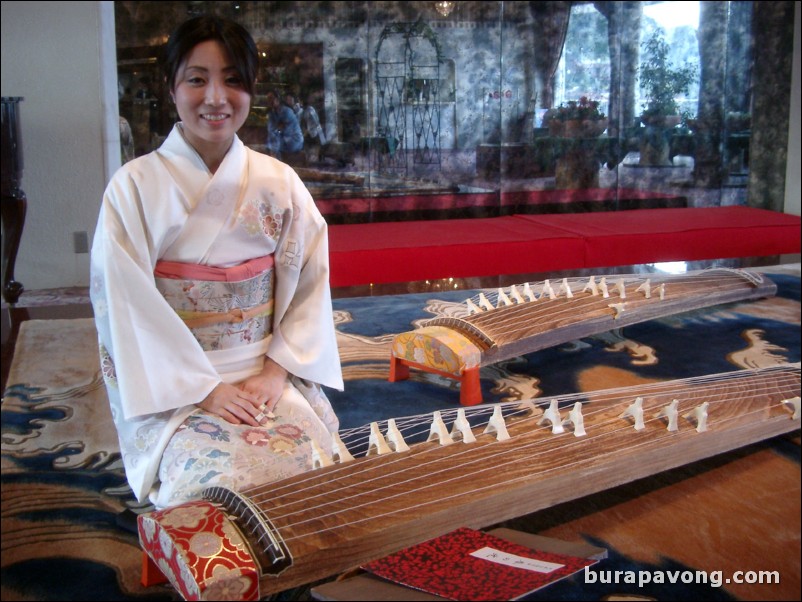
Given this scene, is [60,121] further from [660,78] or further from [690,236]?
[660,78]

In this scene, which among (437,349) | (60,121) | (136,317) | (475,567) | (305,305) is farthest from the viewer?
(437,349)

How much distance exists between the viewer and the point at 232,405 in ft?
5.07

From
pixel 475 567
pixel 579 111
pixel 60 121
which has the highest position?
pixel 579 111

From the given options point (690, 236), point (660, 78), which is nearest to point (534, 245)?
point (690, 236)

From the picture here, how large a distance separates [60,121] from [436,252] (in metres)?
0.94

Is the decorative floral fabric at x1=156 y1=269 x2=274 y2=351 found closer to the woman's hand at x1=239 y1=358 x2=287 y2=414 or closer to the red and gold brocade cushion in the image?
the woman's hand at x1=239 y1=358 x2=287 y2=414

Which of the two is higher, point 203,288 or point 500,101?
point 500,101

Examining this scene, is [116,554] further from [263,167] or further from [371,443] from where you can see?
[263,167]

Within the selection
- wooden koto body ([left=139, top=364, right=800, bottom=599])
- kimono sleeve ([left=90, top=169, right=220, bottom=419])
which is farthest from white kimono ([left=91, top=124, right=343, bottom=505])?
wooden koto body ([left=139, top=364, right=800, bottom=599])

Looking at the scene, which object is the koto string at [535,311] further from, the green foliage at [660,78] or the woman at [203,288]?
the green foliage at [660,78]

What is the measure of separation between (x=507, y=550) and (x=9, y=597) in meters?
0.67

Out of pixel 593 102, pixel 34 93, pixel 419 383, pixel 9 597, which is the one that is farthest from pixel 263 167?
pixel 593 102

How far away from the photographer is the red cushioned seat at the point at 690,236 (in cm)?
168

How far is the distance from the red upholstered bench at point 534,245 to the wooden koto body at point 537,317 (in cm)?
5
